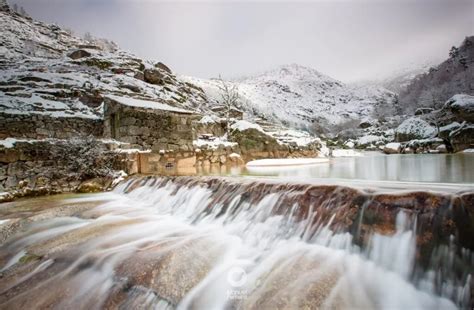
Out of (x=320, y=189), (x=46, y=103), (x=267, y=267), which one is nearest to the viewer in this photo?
(x=267, y=267)

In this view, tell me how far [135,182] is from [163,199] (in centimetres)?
184

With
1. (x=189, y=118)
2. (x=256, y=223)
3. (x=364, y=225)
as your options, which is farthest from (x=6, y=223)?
(x=189, y=118)

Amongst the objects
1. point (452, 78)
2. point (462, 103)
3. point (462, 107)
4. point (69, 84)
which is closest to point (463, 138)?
point (462, 107)

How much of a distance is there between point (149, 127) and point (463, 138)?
18.0m

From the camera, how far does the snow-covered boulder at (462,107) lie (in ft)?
47.2

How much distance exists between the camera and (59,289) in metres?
1.68

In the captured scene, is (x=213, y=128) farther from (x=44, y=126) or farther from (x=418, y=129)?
(x=418, y=129)

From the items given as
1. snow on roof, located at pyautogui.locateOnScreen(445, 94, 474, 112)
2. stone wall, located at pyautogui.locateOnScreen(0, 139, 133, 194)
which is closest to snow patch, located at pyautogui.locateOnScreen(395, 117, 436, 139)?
snow on roof, located at pyautogui.locateOnScreen(445, 94, 474, 112)

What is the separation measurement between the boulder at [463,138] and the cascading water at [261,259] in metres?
16.8

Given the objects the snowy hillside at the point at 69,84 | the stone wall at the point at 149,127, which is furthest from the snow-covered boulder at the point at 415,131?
the snowy hillside at the point at 69,84

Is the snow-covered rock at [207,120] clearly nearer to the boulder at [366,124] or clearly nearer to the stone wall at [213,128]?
the stone wall at [213,128]

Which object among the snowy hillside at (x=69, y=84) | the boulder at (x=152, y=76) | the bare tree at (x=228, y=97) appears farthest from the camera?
the boulder at (x=152, y=76)

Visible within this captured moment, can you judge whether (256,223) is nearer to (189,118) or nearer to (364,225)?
(364,225)

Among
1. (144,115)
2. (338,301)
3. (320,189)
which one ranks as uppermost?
(144,115)
